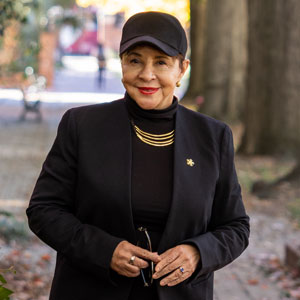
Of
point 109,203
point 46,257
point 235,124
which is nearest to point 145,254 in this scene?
point 109,203

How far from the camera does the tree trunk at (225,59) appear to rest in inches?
782

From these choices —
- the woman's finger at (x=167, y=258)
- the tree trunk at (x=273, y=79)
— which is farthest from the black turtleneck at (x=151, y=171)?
the tree trunk at (x=273, y=79)

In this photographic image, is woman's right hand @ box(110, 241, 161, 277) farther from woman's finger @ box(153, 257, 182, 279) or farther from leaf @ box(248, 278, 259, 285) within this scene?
leaf @ box(248, 278, 259, 285)

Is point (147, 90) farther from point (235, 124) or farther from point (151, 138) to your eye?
point (235, 124)

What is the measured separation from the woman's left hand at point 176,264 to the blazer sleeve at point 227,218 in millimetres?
112

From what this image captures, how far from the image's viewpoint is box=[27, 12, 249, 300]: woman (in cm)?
286

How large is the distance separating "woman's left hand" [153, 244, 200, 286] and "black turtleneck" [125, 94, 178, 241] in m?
0.13

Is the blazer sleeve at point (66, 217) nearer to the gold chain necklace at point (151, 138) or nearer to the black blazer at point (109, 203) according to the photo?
the black blazer at point (109, 203)

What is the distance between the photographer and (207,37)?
21.6 meters

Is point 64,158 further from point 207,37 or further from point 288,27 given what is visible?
point 207,37

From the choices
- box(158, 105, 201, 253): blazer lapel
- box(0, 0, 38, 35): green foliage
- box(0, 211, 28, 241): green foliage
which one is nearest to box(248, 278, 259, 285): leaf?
box(0, 211, 28, 241): green foliage

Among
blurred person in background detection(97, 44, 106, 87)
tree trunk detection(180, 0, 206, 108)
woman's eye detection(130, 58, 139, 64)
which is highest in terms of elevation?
woman's eye detection(130, 58, 139, 64)

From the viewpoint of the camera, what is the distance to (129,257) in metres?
2.79

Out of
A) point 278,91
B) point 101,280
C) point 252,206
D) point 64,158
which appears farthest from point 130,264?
point 278,91
